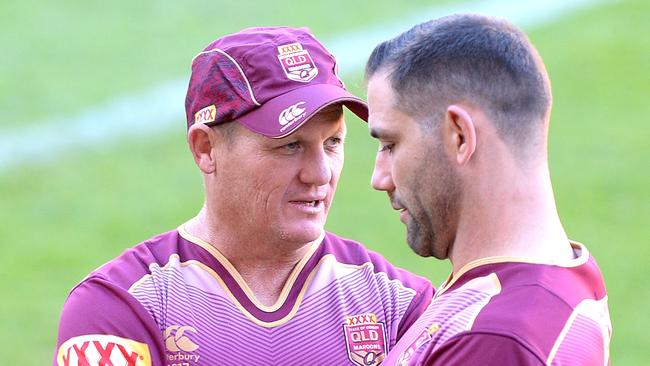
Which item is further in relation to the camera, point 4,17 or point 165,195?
point 4,17

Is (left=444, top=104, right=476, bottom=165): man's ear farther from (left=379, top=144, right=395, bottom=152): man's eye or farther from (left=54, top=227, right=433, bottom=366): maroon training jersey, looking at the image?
(left=54, top=227, right=433, bottom=366): maroon training jersey

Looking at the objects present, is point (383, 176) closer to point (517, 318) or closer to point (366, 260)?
point (517, 318)

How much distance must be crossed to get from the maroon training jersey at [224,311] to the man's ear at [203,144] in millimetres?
206

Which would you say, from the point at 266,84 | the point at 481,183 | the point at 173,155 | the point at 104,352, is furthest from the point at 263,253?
the point at 173,155

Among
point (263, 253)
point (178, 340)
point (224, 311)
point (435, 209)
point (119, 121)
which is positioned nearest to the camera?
point (435, 209)

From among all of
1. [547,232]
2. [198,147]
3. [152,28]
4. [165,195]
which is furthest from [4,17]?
[547,232]

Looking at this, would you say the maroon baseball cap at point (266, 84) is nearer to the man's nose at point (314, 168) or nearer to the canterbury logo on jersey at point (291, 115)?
the canterbury logo on jersey at point (291, 115)

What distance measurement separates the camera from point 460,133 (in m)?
2.77

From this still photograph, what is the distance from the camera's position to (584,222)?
1018 centimetres

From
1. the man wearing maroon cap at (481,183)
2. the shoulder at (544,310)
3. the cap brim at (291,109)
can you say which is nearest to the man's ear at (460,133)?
the man wearing maroon cap at (481,183)

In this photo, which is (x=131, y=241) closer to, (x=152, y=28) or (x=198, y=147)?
(x=152, y=28)

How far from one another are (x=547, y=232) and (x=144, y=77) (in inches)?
402

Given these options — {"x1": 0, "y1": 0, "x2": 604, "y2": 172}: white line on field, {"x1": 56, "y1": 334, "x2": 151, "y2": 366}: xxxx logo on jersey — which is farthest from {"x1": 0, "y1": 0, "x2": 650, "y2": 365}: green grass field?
{"x1": 56, "y1": 334, "x2": 151, "y2": 366}: xxxx logo on jersey

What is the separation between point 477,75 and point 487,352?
64 centimetres
